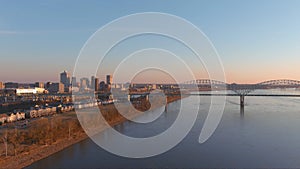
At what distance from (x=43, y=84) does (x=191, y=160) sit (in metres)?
26.4

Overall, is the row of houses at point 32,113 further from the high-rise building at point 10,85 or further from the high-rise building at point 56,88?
the high-rise building at point 10,85

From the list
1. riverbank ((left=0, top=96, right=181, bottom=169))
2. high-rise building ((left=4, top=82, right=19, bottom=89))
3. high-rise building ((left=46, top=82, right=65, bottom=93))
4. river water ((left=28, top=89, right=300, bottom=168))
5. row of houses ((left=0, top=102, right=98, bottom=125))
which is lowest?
river water ((left=28, top=89, right=300, bottom=168))

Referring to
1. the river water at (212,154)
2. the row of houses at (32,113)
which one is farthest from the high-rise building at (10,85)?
the river water at (212,154)

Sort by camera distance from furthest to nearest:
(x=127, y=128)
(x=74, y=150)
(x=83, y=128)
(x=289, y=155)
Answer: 1. (x=127, y=128)
2. (x=83, y=128)
3. (x=74, y=150)
4. (x=289, y=155)

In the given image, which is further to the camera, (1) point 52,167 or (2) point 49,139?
(2) point 49,139

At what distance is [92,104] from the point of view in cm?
952

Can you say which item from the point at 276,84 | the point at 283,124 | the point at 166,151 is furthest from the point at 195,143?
the point at 276,84

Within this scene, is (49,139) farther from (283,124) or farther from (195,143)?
(283,124)

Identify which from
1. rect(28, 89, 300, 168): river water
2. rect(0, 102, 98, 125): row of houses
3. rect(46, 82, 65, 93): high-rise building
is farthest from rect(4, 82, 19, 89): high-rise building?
rect(28, 89, 300, 168): river water

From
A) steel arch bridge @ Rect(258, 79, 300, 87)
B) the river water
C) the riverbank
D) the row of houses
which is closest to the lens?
→ the riverbank

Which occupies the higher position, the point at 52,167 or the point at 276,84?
the point at 276,84

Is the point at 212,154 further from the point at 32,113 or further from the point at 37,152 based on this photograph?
the point at 32,113

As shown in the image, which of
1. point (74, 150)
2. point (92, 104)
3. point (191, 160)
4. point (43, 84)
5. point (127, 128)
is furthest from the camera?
point (43, 84)

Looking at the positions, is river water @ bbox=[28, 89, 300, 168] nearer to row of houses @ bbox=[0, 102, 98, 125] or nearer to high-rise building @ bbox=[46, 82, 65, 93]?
row of houses @ bbox=[0, 102, 98, 125]
